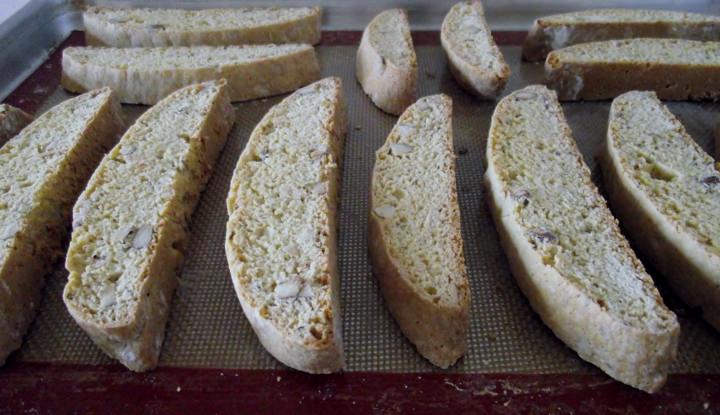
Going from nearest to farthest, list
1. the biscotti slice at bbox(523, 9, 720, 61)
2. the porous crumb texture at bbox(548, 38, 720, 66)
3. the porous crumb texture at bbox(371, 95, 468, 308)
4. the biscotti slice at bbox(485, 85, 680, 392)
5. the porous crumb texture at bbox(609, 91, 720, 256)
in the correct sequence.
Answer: the biscotti slice at bbox(485, 85, 680, 392) → the porous crumb texture at bbox(371, 95, 468, 308) → the porous crumb texture at bbox(609, 91, 720, 256) → the porous crumb texture at bbox(548, 38, 720, 66) → the biscotti slice at bbox(523, 9, 720, 61)

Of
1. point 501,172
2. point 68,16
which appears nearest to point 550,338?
point 501,172

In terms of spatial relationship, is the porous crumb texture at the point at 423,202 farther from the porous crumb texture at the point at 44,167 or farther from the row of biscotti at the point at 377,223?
the porous crumb texture at the point at 44,167

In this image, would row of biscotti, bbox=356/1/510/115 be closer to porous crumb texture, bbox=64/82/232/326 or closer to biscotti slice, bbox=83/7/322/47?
biscotti slice, bbox=83/7/322/47

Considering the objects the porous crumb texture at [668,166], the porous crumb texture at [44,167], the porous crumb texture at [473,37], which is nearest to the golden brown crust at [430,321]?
the porous crumb texture at [668,166]

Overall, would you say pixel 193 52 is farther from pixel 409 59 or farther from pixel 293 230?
pixel 293 230

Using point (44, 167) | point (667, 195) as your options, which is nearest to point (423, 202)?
point (667, 195)

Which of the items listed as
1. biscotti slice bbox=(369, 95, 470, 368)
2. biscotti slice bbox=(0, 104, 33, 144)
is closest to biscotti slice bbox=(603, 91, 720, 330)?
biscotti slice bbox=(369, 95, 470, 368)
